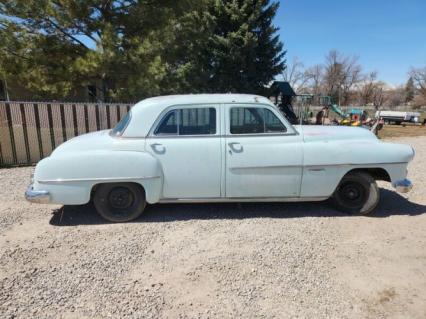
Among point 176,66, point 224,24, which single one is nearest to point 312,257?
point 176,66

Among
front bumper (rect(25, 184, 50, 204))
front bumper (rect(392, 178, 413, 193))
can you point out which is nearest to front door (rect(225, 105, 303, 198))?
front bumper (rect(392, 178, 413, 193))

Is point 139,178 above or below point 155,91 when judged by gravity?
below

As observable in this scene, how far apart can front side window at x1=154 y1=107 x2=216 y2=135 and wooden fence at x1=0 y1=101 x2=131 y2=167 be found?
442 centimetres

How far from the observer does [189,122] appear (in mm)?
4012

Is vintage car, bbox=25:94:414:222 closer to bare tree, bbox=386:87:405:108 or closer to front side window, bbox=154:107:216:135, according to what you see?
front side window, bbox=154:107:216:135

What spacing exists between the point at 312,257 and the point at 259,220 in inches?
40.4

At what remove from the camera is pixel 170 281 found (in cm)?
282

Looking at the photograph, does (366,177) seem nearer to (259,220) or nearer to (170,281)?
(259,220)

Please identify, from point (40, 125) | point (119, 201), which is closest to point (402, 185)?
point (119, 201)

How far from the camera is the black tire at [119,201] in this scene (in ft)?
13.1

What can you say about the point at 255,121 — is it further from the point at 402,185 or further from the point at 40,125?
the point at 40,125

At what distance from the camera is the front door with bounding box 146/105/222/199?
12.8 ft

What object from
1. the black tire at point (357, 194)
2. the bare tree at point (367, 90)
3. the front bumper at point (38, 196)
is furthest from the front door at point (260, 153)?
the bare tree at point (367, 90)

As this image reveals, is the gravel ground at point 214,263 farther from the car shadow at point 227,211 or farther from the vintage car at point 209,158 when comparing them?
the vintage car at point 209,158
